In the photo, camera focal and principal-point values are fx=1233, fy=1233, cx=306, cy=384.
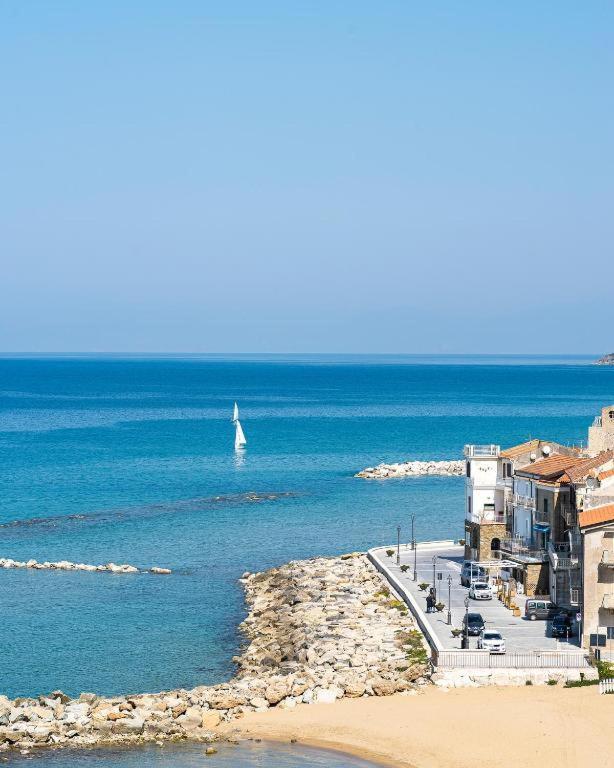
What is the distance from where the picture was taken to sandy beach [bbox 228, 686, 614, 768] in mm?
38000

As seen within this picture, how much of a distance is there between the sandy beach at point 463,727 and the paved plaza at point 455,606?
4.35m

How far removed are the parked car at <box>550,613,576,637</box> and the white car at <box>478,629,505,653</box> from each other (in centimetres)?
306

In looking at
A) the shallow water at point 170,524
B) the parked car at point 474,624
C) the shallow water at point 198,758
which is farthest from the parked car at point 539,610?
the shallow water at point 198,758

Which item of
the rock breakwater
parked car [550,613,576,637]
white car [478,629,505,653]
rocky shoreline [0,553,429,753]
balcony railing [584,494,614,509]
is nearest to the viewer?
rocky shoreline [0,553,429,753]

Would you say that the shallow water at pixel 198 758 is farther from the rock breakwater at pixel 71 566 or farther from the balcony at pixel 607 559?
the rock breakwater at pixel 71 566

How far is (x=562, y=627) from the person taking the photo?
48719mm

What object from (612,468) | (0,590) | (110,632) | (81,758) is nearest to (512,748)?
(81,758)

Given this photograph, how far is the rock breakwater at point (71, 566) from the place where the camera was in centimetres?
7025

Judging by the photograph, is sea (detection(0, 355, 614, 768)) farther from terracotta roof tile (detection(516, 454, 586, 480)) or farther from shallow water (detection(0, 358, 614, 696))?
terracotta roof tile (detection(516, 454, 586, 480))

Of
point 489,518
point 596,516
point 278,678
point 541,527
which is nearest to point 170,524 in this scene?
point 489,518

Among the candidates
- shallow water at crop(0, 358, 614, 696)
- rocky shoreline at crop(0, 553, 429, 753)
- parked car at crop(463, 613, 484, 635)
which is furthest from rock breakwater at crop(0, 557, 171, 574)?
parked car at crop(463, 613, 484, 635)

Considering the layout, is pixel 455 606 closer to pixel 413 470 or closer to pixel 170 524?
pixel 170 524

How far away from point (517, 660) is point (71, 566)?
34185 mm

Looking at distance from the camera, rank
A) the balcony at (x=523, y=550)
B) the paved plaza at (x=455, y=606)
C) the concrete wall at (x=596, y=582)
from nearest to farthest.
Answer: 1. the concrete wall at (x=596, y=582)
2. the paved plaza at (x=455, y=606)
3. the balcony at (x=523, y=550)
